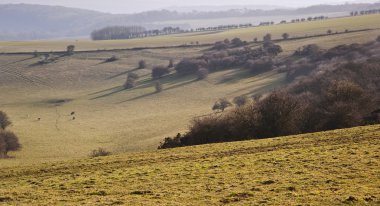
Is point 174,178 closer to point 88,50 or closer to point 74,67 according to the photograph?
point 74,67

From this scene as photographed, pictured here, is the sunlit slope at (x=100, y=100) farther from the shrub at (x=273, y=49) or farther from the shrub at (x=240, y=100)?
the shrub at (x=273, y=49)

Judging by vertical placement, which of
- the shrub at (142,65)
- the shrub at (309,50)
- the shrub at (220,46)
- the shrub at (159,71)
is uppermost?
the shrub at (220,46)

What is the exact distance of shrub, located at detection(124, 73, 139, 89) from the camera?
11023 cm

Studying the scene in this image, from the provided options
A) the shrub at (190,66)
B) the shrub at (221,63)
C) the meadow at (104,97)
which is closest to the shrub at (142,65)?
the meadow at (104,97)

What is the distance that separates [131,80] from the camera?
112438 millimetres

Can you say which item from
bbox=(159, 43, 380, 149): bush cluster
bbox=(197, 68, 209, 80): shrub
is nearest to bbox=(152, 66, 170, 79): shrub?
bbox=(197, 68, 209, 80): shrub

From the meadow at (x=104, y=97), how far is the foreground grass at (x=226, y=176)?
1722cm

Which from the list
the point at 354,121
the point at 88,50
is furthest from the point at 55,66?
the point at 354,121

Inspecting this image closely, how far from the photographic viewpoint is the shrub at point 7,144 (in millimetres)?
52562

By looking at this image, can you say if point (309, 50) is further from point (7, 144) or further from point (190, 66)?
point (7, 144)

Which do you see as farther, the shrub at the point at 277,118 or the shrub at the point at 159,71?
the shrub at the point at 159,71

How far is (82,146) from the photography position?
5753 centimetres

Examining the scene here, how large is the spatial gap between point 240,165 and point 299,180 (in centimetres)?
479

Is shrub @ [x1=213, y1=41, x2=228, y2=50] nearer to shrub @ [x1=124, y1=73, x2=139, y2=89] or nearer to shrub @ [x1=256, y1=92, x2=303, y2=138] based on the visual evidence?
shrub @ [x1=124, y1=73, x2=139, y2=89]
